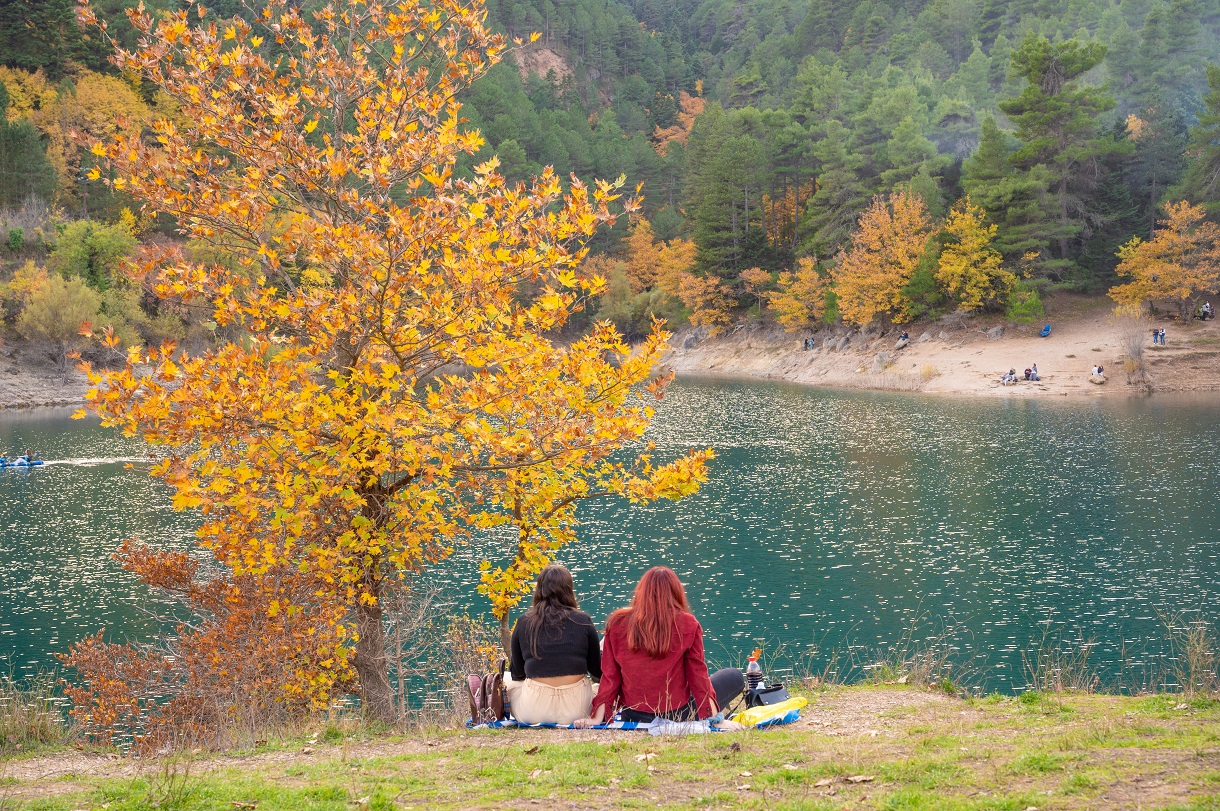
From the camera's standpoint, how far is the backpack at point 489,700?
7.75 metres

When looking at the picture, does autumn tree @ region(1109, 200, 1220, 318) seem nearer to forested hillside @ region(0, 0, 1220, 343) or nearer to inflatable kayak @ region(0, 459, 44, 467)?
forested hillside @ region(0, 0, 1220, 343)

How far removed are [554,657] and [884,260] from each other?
62.9 metres

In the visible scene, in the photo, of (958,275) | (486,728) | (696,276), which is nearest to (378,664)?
(486,728)

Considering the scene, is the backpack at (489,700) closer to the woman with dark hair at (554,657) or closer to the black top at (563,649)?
the woman with dark hair at (554,657)

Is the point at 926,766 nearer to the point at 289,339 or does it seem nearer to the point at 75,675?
the point at 289,339

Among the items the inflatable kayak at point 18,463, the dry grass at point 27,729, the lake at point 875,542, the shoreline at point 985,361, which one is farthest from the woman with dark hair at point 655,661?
the shoreline at point 985,361

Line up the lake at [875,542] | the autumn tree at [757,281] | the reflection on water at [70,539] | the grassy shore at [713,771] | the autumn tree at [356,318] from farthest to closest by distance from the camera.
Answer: the autumn tree at [757,281] → the reflection on water at [70,539] → the lake at [875,542] → the autumn tree at [356,318] → the grassy shore at [713,771]

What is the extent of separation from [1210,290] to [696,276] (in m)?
40.6

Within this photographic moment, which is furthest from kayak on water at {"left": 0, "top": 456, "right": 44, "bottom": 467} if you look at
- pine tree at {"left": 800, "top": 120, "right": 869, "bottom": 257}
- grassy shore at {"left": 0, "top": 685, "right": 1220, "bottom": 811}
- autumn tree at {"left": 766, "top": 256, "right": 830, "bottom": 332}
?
pine tree at {"left": 800, "top": 120, "right": 869, "bottom": 257}

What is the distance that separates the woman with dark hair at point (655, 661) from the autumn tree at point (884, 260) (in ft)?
196

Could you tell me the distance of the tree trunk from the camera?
9.66 meters

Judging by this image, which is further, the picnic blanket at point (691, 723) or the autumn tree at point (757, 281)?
the autumn tree at point (757, 281)

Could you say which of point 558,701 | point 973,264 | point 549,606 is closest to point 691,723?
point 558,701

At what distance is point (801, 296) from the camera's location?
237 feet
